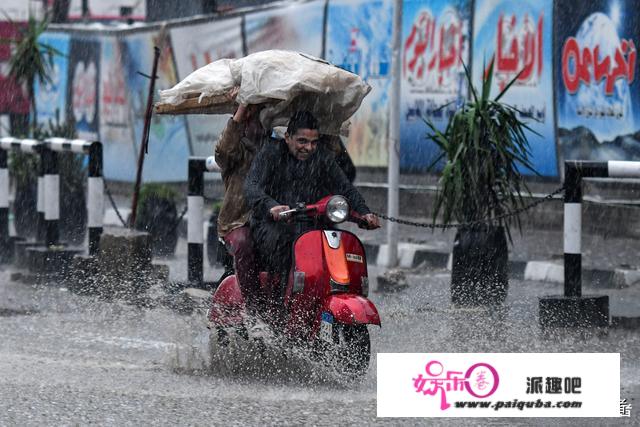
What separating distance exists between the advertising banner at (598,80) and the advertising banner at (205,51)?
6031mm

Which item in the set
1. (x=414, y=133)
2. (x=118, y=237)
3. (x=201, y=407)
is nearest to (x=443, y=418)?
(x=201, y=407)

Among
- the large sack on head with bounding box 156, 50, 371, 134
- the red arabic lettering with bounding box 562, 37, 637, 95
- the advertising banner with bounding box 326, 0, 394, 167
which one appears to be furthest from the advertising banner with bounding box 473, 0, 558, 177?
the large sack on head with bounding box 156, 50, 371, 134

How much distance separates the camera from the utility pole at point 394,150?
1453cm

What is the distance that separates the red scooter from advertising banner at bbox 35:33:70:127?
1625 centimetres

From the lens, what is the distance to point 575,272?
1040 cm

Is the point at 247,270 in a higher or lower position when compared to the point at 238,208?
lower

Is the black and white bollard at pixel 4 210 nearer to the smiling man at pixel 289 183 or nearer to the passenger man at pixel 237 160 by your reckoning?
the passenger man at pixel 237 160

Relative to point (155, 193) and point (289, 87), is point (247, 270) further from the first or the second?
point (155, 193)

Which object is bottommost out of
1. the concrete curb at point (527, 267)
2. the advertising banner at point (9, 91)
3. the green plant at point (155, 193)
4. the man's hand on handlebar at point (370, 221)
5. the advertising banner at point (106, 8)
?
the concrete curb at point (527, 267)

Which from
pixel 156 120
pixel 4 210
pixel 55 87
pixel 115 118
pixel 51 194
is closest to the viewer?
pixel 51 194

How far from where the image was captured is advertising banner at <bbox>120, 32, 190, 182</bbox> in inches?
864

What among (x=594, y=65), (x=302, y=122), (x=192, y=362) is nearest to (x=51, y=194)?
(x=192, y=362)

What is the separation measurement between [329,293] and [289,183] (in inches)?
31.7

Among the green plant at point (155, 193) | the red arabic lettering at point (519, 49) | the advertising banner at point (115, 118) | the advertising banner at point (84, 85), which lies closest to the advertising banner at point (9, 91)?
the advertising banner at point (84, 85)
